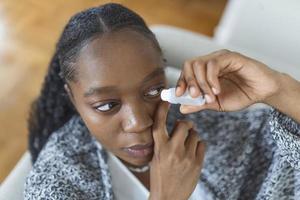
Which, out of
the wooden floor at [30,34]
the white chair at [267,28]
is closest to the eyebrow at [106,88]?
the white chair at [267,28]

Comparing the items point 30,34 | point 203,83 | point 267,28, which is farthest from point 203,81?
point 30,34

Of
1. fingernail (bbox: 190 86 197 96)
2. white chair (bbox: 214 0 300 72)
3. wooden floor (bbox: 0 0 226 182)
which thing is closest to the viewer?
fingernail (bbox: 190 86 197 96)

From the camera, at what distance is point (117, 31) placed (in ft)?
2.83

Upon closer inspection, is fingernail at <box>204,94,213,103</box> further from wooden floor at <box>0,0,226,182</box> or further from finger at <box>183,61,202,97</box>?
wooden floor at <box>0,0,226,182</box>

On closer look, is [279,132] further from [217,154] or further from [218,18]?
[218,18]

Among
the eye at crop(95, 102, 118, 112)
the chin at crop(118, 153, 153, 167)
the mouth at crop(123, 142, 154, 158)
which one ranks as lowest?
the chin at crop(118, 153, 153, 167)

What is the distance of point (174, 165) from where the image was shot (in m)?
0.94

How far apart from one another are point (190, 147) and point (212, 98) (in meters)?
0.20

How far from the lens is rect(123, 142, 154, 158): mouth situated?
930mm

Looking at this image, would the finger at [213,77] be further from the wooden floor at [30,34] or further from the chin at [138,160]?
the wooden floor at [30,34]

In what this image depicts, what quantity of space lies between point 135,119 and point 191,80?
0.15m

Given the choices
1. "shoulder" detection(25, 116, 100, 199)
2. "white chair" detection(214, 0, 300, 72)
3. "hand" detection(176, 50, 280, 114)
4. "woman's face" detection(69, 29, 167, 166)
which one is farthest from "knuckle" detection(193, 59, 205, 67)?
"white chair" detection(214, 0, 300, 72)

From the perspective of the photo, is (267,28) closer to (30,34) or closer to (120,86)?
(120,86)

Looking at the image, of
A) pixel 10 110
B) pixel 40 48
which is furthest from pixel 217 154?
pixel 40 48
